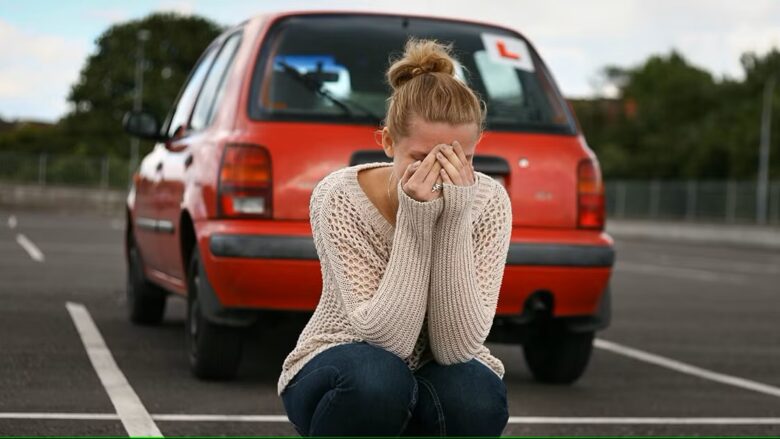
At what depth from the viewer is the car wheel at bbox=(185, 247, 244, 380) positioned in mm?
7188

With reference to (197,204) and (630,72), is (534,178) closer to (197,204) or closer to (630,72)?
(197,204)

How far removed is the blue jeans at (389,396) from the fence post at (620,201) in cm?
5224

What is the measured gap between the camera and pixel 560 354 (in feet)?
25.4

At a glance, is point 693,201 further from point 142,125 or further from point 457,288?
point 457,288

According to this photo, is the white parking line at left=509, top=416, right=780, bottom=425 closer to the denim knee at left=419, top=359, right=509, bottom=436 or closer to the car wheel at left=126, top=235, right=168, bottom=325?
the denim knee at left=419, top=359, right=509, bottom=436

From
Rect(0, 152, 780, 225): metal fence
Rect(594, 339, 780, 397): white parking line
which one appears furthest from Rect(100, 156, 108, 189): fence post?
Rect(594, 339, 780, 397): white parking line

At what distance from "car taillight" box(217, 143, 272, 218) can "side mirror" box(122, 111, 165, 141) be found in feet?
6.62

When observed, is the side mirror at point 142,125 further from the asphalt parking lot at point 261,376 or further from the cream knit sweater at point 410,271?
the cream knit sweater at point 410,271

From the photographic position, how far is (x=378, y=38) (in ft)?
24.9

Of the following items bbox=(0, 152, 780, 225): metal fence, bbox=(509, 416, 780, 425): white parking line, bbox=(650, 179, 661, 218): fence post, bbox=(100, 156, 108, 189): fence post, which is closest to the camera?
bbox=(509, 416, 780, 425): white parking line

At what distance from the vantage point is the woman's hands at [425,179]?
3.54m

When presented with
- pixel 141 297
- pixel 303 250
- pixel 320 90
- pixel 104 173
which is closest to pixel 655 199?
pixel 104 173

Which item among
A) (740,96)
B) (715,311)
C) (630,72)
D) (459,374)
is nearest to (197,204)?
(459,374)

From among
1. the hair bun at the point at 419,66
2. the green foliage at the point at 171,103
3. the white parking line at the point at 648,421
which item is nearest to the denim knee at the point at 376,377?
the hair bun at the point at 419,66
